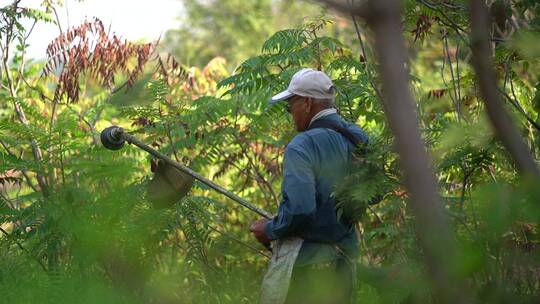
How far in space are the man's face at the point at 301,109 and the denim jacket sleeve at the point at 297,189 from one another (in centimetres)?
36

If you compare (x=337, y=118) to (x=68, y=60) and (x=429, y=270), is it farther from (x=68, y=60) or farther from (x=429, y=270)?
(x=68, y=60)

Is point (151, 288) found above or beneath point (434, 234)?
above

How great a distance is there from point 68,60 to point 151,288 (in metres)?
3.20

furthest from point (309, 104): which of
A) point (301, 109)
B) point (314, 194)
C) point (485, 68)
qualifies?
point (485, 68)

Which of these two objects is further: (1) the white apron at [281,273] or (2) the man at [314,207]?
(1) the white apron at [281,273]

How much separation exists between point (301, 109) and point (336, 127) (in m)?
0.23

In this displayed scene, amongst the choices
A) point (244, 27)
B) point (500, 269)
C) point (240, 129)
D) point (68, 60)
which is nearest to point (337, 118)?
point (500, 269)

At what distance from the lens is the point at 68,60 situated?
7383 millimetres

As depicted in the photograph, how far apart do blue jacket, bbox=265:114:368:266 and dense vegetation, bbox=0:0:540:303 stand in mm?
165

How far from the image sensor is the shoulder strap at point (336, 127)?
4.14 meters

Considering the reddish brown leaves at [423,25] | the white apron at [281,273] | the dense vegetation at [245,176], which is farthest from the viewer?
the reddish brown leaves at [423,25]

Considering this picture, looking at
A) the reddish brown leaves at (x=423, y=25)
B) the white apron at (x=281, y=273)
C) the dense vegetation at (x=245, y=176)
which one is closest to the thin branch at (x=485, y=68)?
the dense vegetation at (x=245, y=176)

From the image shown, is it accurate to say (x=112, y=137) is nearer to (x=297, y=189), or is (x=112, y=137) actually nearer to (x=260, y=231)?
(x=260, y=231)

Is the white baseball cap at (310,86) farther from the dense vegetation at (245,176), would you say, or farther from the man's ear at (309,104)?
the dense vegetation at (245,176)
